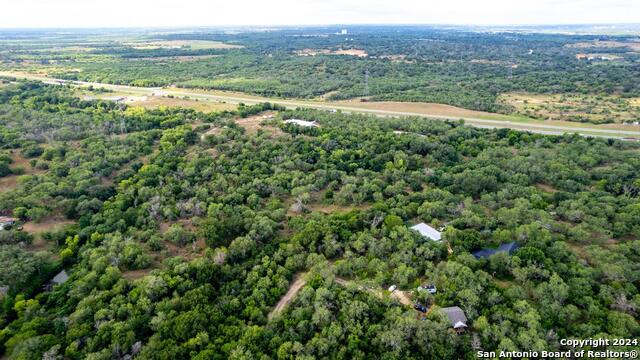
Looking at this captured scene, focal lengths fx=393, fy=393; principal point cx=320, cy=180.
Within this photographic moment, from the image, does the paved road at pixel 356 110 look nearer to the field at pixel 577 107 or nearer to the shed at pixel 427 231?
the field at pixel 577 107

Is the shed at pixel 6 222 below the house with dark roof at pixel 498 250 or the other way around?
the other way around

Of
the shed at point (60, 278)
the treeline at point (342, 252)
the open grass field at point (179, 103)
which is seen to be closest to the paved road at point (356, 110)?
the open grass field at point (179, 103)

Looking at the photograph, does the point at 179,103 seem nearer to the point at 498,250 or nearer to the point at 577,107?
the point at 498,250

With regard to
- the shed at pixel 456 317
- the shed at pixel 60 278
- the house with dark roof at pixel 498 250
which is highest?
the house with dark roof at pixel 498 250

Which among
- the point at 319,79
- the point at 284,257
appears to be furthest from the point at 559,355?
the point at 319,79

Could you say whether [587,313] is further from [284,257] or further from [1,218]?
[1,218]

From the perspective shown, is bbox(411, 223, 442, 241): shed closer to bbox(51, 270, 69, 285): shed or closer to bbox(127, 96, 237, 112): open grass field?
bbox(51, 270, 69, 285): shed

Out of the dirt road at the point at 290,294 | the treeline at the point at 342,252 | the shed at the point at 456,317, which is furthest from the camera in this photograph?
the dirt road at the point at 290,294
